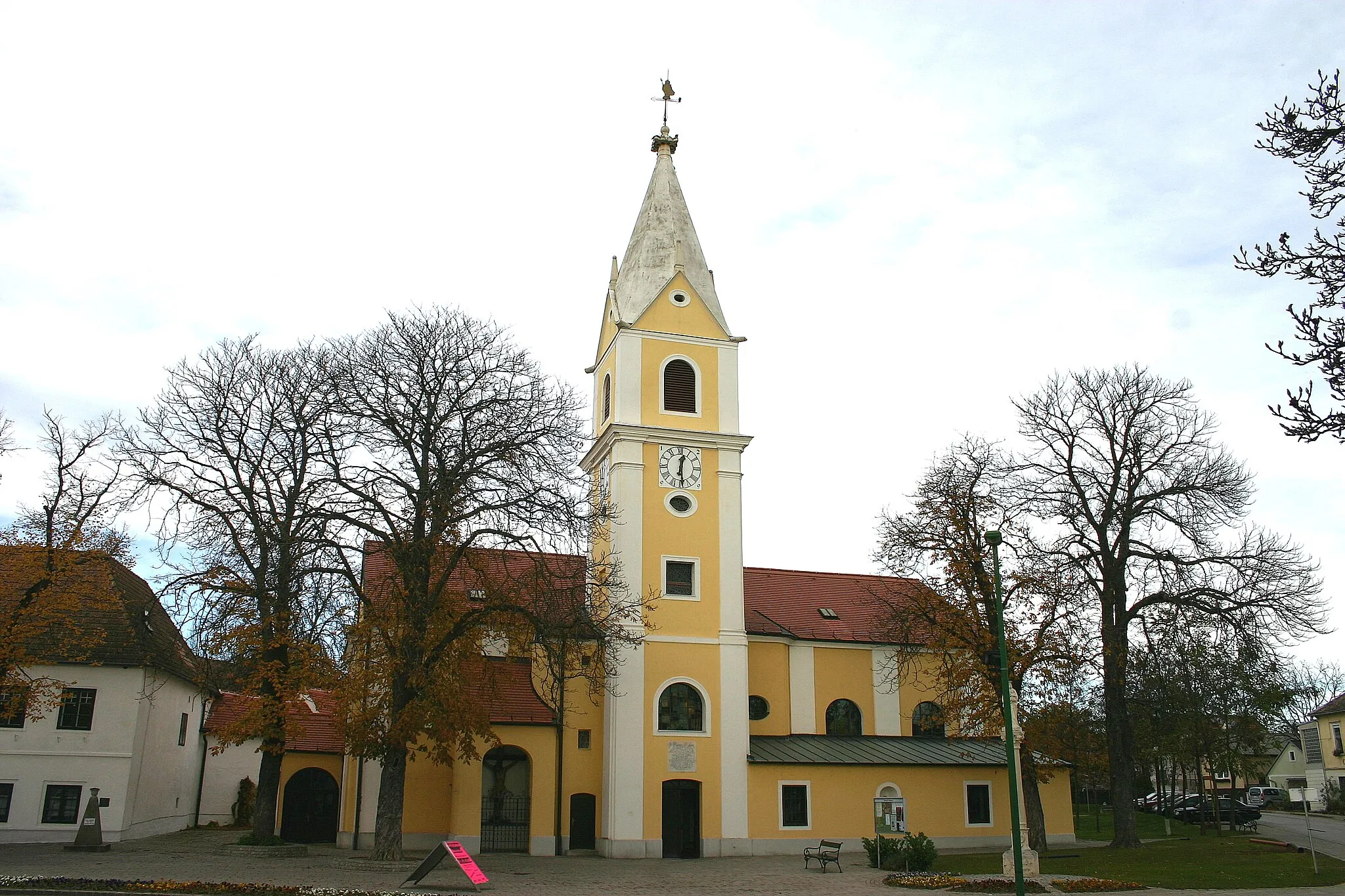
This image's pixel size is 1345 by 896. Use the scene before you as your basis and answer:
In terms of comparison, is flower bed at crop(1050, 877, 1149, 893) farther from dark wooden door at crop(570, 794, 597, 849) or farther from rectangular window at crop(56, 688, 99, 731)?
rectangular window at crop(56, 688, 99, 731)

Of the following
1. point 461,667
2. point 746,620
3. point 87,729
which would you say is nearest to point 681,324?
point 746,620

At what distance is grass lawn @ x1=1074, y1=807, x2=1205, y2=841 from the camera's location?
4097cm

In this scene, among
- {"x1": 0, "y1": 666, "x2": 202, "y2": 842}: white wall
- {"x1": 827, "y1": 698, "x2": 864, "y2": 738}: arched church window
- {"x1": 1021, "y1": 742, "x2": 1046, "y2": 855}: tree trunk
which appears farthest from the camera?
{"x1": 827, "y1": 698, "x2": 864, "y2": 738}: arched church window

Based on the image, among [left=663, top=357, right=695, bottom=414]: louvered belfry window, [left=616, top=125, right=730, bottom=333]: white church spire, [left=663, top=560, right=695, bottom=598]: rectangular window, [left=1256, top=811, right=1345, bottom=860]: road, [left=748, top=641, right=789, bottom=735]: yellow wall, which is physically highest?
[left=616, top=125, right=730, bottom=333]: white church spire

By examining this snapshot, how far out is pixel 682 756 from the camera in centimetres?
3316

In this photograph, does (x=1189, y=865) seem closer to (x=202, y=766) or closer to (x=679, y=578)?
(x=679, y=578)

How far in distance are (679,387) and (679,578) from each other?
681cm

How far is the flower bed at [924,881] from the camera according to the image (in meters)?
23.1

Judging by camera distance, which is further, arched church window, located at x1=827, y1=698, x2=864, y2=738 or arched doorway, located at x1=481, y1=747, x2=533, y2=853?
arched church window, located at x1=827, y1=698, x2=864, y2=738

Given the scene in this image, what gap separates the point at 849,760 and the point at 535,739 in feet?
34.0

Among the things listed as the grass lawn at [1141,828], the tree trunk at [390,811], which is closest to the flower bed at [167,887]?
the tree trunk at [390,811]

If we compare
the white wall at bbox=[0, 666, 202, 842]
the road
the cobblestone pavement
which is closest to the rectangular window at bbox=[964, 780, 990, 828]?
the cobblestone pavement

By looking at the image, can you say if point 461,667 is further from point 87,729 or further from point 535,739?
point 87,729

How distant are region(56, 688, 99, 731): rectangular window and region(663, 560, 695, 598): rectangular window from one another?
18132mm
